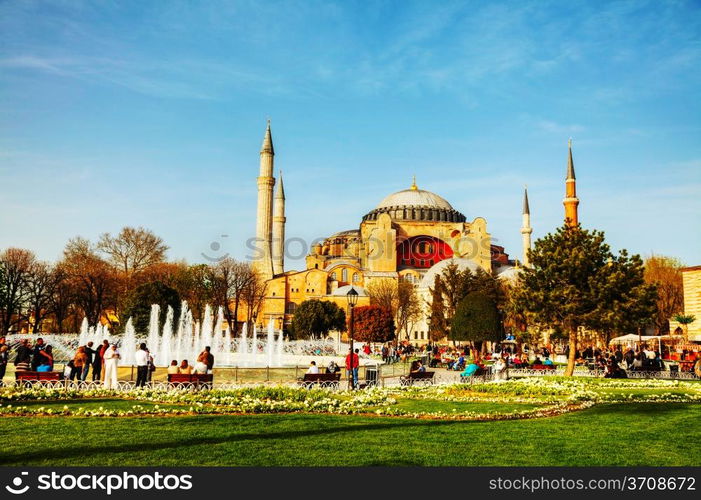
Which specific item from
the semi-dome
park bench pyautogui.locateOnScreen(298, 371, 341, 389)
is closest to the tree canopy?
the semi-dome

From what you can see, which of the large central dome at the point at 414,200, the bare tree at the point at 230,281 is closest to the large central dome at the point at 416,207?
the large central dome at the point at 414,200

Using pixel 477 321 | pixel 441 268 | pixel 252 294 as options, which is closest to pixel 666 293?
pixel 477 321

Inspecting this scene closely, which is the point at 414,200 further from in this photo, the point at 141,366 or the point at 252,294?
the point at 141,366

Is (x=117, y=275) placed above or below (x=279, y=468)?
above

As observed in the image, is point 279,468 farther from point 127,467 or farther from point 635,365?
point 635,365

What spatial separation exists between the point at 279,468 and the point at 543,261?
44.0ft

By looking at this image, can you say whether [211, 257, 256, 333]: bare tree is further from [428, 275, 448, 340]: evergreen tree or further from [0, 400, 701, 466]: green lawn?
[0, 400, 701, 466]: green lawn

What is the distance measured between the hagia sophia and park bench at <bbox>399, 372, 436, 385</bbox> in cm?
3511

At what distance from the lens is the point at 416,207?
66.4m

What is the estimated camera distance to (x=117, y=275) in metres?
37.6

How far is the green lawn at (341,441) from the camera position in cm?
541

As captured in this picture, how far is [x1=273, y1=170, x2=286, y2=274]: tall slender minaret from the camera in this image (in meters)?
57.4

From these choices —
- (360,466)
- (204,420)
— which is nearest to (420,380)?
(204,420)

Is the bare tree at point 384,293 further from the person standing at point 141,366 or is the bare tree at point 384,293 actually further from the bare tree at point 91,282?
the person standing at point 141,366
